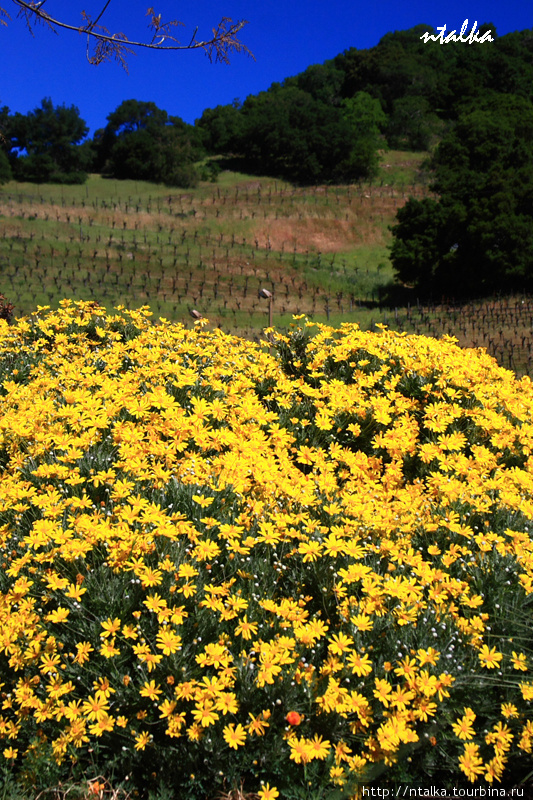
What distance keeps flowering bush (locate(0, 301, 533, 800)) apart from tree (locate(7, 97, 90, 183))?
6146 centimetres

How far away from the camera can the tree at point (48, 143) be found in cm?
5777

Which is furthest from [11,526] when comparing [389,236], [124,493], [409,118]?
[409,118]

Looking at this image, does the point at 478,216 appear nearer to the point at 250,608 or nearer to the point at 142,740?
the point at 250,608

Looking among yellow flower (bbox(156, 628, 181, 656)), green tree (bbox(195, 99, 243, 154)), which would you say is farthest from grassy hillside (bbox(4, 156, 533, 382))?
green tree (bbox(195, 99, 243, 154))

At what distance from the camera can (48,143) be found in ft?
208

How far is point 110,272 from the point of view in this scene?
2664 centimetres

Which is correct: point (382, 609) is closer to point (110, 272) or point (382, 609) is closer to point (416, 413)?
point (416, 413)

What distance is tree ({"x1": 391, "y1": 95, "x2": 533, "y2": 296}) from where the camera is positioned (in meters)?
26.2

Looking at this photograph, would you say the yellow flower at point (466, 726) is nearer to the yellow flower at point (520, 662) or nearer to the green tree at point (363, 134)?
the yellow flower at point (520, 662)

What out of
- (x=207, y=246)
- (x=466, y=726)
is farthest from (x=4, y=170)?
(x=466, y=726)

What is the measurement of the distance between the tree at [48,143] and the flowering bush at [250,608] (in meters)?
61.5

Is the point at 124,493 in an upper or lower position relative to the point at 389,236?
lower

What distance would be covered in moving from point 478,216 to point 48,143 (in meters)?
55.5

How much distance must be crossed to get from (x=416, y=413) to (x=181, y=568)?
301cm
